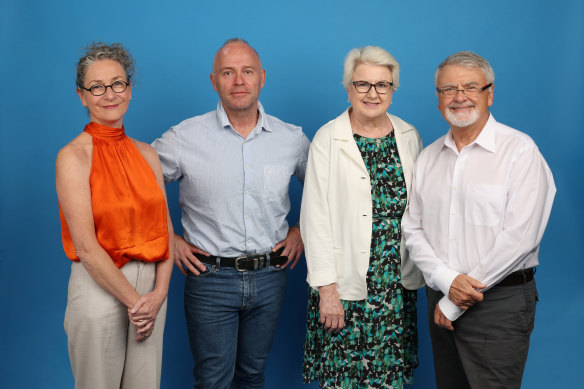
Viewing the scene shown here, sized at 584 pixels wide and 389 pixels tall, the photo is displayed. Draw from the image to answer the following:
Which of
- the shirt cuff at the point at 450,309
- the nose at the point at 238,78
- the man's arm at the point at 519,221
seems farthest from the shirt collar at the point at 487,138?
the nose at the point at 238,78

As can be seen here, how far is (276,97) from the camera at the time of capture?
3.49 meters

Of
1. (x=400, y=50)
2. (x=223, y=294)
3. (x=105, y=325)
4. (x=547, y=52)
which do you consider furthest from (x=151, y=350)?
(x=547, y=52)

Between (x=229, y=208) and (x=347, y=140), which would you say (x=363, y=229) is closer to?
(x=347, y=140)

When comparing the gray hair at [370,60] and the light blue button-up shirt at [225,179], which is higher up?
the gray hair at [370,60]

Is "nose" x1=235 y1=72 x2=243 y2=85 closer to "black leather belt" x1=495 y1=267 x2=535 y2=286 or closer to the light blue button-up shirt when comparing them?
the light blue button-up shirt

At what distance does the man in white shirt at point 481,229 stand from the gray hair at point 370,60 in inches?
8.1

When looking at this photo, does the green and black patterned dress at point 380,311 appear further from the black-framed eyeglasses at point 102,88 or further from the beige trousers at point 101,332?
the black-framed eyeglasses at point 102,88

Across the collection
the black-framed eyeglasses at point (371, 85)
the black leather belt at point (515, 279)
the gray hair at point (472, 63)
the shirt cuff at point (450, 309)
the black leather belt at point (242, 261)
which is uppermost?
the gray hair at point (472, 63)

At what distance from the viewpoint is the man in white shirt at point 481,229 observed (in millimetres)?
2246

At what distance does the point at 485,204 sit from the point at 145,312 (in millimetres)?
1369

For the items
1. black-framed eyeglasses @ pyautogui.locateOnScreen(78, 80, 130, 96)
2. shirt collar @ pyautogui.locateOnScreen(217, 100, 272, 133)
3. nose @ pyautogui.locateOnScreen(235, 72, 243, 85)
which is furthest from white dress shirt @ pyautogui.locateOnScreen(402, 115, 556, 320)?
black-framed eyeglasses @ pyautogui.locateOnScreen(78, 80, 130, 96)

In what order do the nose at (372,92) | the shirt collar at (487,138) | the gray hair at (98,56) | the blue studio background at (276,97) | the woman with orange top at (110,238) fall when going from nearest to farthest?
the woman with orange top at (110,238) → the gray hair at (98,56) → the shirt collar at (487,138) → the nose at (372,92) → the blue studio background at (276,97)

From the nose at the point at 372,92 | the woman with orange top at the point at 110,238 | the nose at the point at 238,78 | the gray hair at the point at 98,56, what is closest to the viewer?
the woman with orange top at the point at 110,238

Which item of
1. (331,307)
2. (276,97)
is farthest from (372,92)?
(276,97)
